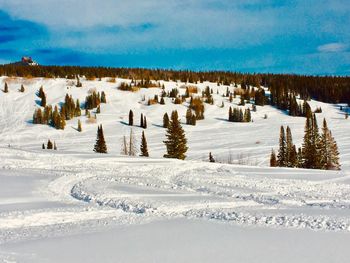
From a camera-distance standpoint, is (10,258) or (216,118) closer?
(10,258)

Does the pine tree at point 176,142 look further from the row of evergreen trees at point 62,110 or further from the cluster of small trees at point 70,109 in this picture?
the cluster of small trees at point 70,109

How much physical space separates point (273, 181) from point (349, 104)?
12928 centimetres

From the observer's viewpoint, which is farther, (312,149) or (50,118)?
(50,118)

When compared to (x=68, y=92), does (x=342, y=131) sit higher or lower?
lower

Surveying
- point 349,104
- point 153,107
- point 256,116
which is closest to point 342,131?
point 256,116

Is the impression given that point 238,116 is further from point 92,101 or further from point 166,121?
point 92,101

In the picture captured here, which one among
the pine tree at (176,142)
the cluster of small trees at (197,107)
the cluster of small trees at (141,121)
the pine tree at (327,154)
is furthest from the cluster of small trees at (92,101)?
the pine tree at (327,154)

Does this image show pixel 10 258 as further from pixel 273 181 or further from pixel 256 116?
pixel 256 116

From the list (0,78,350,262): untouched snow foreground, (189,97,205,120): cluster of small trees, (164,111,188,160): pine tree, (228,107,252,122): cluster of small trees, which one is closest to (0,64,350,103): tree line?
(189,97,205,120): cluster of small trees

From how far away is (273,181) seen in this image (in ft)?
64.8

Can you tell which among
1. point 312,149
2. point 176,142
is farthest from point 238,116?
point 176,142

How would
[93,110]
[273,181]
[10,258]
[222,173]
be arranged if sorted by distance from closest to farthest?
1. [10,258]
2. [273,181]
3. [222,173]
4. [93,110]

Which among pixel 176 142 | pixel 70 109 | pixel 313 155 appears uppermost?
pixel 70 109

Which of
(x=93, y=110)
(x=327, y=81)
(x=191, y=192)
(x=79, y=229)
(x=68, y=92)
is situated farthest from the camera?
(x=327, y=81)
